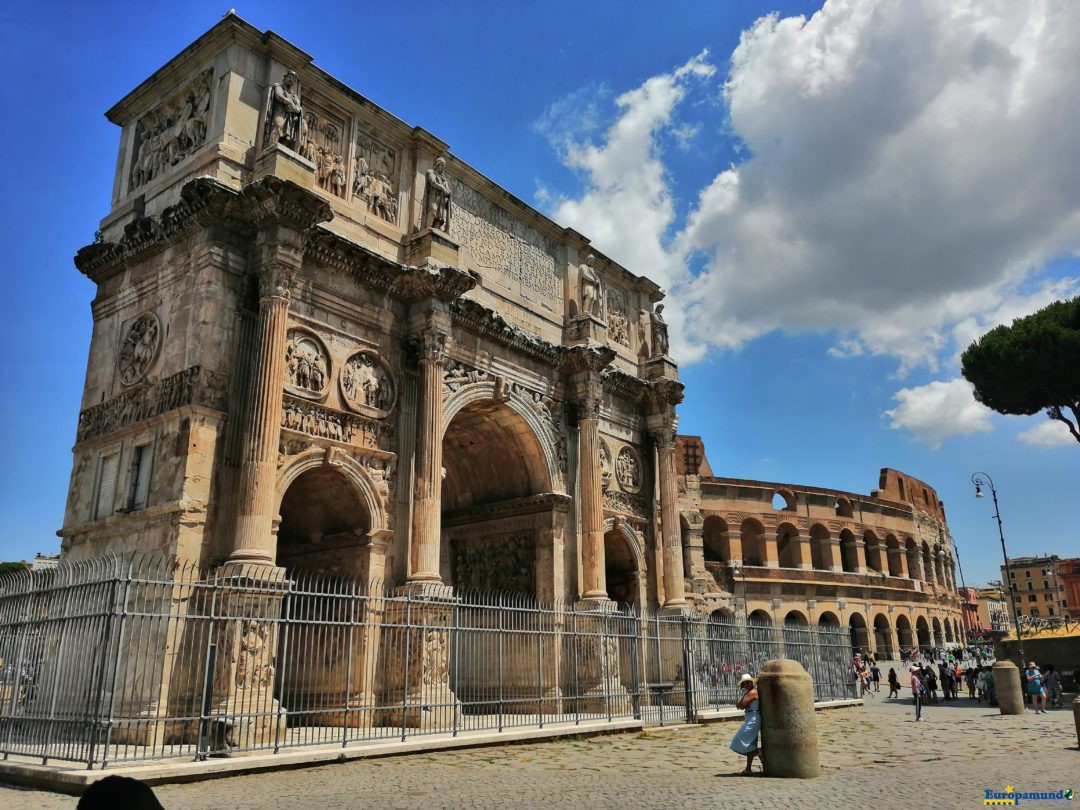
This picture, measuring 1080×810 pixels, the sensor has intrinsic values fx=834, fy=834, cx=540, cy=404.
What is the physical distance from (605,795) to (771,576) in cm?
3509

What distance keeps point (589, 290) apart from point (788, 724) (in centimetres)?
1375

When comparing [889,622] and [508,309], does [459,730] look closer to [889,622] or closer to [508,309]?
[508,309]

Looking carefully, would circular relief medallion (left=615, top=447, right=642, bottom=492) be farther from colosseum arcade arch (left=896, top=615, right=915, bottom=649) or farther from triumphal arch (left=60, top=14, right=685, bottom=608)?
colosseum arcade arch (left=896, top=615, right=915, bottom=649)

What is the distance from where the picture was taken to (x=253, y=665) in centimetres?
1080

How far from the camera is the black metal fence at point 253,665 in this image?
8.80 meters

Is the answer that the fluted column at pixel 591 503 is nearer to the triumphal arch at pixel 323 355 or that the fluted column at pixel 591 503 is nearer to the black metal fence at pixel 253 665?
the triumphal arch at pixel 323 355

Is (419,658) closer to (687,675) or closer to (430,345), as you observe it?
(687,675)

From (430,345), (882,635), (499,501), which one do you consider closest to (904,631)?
(882,635)

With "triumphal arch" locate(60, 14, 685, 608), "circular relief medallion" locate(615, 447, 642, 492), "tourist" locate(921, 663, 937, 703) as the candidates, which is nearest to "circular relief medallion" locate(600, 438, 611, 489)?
"triumphal arch" locate(60, 14, 685, 608)

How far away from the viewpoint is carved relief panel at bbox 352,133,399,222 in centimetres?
1581

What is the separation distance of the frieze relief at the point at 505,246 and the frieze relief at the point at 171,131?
5.26m

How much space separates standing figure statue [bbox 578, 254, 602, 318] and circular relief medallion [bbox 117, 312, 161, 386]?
1010cm

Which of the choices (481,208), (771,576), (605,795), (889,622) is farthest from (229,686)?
(889,622)

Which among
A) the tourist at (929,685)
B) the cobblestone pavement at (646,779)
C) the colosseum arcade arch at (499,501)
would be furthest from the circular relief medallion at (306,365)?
the tourist at (929,685)
